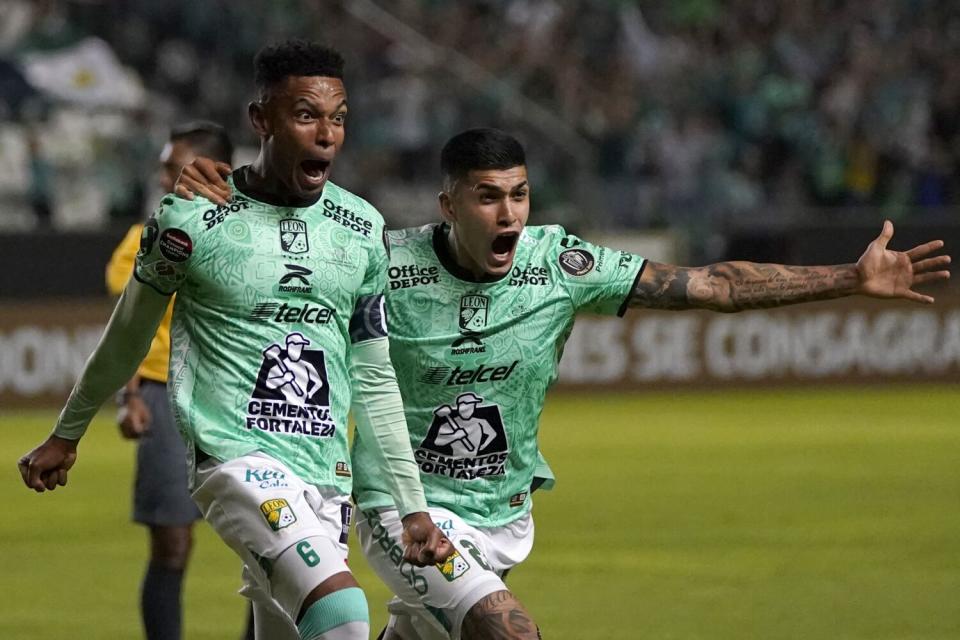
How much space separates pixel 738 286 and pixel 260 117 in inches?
66.2

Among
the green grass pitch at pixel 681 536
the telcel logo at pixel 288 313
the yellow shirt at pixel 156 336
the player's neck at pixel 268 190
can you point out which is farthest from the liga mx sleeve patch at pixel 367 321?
the green grass pitch at pixel 681 536

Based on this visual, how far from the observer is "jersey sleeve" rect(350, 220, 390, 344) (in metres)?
5.50

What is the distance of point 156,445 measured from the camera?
760 centimetres

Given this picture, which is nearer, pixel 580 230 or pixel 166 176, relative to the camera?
pixel 166 176

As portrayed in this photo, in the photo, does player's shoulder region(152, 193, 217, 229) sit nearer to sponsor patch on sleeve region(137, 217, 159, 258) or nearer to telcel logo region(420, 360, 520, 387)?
sponsor patch on sleeve region(137, 217, 159, 258)

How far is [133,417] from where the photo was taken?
7.41 meters

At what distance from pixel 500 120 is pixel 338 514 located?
55.3ft

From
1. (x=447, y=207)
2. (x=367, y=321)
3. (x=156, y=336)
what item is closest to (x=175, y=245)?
(x=367, y=321)

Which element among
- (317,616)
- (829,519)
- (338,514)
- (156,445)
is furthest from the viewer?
(829,519)

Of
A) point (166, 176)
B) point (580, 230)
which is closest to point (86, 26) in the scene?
point (580, 230)

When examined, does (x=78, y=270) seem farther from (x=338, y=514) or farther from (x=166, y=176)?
(x=338, y=514)

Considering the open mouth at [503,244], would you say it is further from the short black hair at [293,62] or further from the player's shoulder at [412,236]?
the short black hair at [293,62]

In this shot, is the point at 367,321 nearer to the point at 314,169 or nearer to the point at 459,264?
the point at 314,169

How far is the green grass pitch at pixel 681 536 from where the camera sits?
8.76 m
